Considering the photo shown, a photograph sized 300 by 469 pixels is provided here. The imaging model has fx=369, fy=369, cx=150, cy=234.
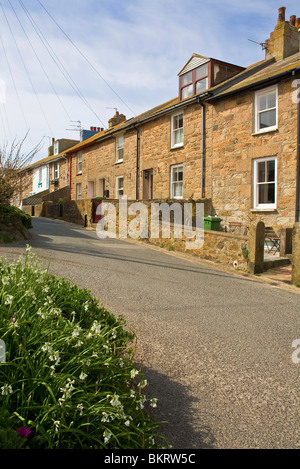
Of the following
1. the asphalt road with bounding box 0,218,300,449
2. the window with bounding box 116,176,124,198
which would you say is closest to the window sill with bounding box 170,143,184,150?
the window with bounding box 116,176,124,198

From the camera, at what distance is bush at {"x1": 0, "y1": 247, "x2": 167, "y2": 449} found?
2.31 m

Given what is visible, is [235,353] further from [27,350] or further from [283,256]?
[283,256]

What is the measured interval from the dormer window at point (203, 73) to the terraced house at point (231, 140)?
1.8 inches

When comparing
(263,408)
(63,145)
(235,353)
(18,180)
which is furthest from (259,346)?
(63,145)

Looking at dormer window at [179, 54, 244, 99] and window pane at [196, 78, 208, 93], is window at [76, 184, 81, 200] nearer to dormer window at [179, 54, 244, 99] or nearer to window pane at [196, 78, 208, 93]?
dormer window at [179, 54, 244, 99]

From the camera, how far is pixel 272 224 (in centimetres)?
1327

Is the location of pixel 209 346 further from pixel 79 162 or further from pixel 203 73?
pixel 79 162

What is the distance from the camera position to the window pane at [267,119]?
13508 millimetres

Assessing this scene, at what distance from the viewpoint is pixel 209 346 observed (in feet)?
14.7

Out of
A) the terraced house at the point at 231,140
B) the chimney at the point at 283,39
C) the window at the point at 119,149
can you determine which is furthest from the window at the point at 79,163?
the chimney at the point at 283,39

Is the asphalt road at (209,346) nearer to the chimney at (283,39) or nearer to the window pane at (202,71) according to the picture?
the chimney at (283,39)

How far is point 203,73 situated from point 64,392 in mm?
17754

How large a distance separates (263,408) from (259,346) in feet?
4.78

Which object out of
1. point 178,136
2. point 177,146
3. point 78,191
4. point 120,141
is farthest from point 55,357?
point 78,191
